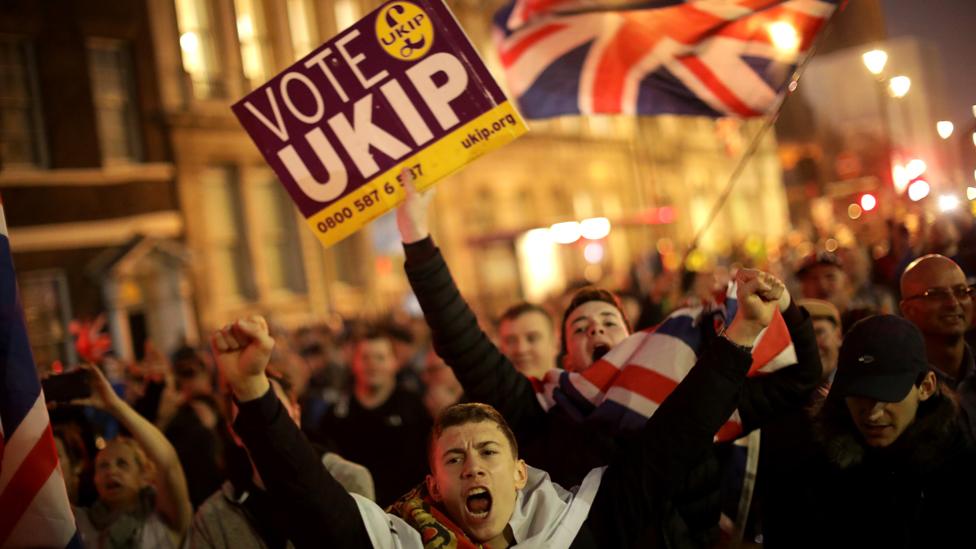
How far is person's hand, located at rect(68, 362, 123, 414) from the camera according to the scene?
3.80m

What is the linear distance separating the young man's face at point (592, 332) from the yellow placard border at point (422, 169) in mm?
755

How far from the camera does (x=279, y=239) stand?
1988 centimetres

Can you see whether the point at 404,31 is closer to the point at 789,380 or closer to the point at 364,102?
the point at 364,102

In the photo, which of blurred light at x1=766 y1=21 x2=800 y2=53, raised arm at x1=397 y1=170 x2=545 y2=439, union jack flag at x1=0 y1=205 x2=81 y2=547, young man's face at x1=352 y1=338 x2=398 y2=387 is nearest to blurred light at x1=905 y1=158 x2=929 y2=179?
blurred light at x1=766 y1=21 x2=800 y2=53

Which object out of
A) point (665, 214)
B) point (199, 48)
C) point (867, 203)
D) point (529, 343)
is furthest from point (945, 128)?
point (665, 214)

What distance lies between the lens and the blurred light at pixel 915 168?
8.80m

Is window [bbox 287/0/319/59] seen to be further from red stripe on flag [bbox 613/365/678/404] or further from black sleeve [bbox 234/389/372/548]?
black sleeve [bbox 234/389/372/548]

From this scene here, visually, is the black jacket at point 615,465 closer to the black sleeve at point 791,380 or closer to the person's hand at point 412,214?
the black sleeve at point 791,380

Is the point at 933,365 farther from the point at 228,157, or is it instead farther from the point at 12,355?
the point at 228,157

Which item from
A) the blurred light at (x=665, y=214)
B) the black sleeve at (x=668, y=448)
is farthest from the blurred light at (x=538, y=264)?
the black sleeve at (x=668, y=448)

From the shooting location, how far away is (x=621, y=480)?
290cm

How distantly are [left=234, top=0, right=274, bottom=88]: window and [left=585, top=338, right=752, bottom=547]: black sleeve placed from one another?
1774 centimetres

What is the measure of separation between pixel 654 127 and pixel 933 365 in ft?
107

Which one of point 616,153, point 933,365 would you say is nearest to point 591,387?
point 933,365
